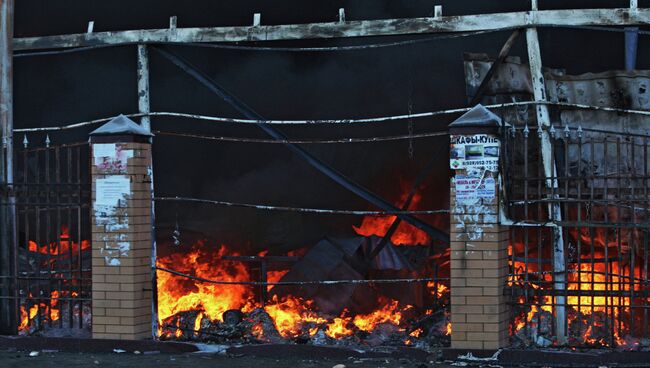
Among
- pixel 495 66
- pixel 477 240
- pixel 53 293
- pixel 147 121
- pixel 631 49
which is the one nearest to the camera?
pixel 477 240

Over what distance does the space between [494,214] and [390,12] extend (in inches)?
131

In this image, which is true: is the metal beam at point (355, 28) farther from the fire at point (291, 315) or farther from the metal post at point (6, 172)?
the fire at point (291, 315)

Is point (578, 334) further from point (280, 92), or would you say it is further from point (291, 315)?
point (280, 92)

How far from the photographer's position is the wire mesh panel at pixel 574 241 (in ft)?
30.3

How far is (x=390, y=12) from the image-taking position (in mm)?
11492

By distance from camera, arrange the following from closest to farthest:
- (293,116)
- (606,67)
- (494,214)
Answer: (494,214) → (606,67) → (293,116)

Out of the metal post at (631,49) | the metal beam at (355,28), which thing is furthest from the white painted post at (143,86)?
the metal post at (631,49)

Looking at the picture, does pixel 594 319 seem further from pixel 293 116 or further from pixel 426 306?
pixel 293 116

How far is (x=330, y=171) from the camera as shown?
36.8 feet

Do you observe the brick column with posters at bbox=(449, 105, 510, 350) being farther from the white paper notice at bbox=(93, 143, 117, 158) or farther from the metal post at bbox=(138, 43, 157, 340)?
the white paper notice at bbox=(93, 143, 117, 158)

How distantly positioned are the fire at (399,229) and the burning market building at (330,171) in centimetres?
3

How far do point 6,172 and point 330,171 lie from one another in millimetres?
3456

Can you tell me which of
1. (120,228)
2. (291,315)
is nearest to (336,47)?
(291,315)

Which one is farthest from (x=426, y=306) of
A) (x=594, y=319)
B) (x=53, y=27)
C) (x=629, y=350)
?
(x=53, y=27)
